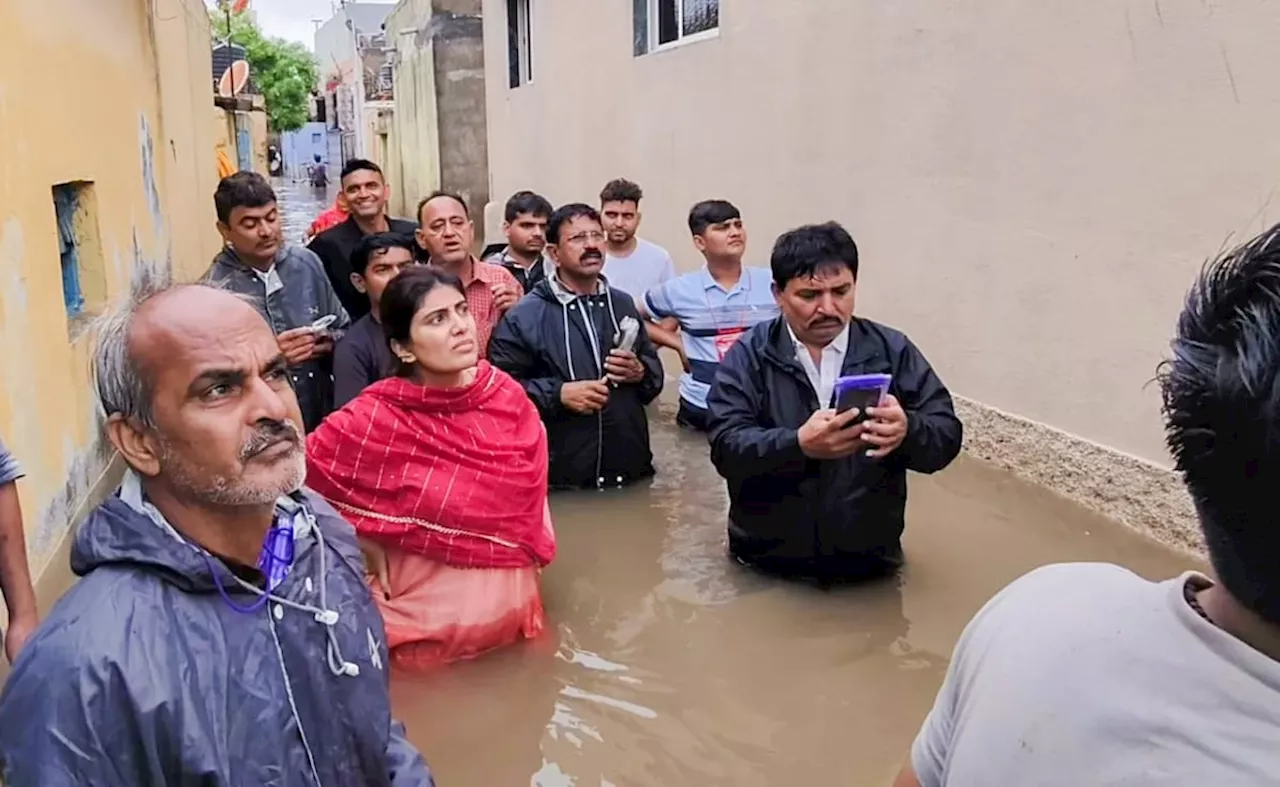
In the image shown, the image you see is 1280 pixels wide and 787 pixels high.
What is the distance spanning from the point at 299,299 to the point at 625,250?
8.50 feet

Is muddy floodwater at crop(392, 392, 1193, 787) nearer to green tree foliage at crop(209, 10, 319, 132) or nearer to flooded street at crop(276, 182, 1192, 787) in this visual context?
flooded street at crop(276, 182, 1192, 787)

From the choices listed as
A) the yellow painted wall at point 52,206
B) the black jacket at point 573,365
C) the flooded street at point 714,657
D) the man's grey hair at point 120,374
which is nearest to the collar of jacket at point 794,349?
the flooded street at point 714,657

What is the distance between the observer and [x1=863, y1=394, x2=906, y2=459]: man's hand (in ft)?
12.4

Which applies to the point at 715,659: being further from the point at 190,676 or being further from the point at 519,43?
the point at 519,43

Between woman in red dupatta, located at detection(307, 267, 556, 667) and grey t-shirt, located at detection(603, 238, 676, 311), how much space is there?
3.10 m

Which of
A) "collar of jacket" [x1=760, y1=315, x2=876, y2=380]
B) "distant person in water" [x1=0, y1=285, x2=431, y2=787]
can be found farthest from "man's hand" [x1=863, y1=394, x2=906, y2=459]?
"distant person in water" [x1=0, y1=285, x2=431, y2=787]

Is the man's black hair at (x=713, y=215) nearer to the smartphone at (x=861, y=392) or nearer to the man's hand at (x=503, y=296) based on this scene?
the man's hand at (x=503, y=296)

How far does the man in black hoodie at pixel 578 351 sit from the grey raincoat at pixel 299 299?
2.62 ft

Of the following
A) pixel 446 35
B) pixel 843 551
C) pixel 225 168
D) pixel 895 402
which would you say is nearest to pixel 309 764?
pixel 895 402

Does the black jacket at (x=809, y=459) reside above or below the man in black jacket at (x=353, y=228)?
below

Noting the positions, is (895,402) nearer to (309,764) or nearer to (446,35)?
(309,764)

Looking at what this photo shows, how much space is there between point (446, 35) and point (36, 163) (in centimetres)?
1577

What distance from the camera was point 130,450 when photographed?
68.9 inches

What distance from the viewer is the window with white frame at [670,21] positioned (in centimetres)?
932
